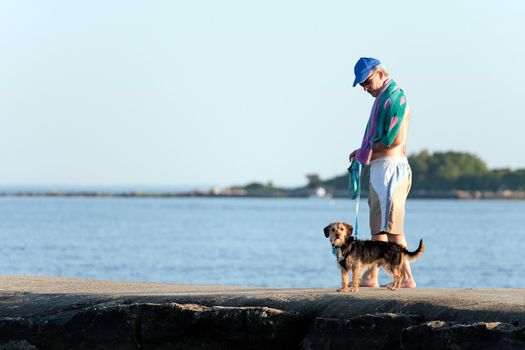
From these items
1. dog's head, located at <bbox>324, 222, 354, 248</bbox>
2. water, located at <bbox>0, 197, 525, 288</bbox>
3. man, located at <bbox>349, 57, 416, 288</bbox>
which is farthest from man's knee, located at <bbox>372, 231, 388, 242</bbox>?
water, located at <bbox>0, 197, 525, 288</bbox>

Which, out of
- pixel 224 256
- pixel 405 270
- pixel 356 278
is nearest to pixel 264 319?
pixel 356 278

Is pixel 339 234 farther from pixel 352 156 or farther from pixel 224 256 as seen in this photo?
pixel 224 256

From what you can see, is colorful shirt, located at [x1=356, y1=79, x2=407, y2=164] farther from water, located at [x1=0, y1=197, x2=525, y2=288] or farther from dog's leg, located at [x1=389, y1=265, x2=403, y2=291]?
water, located at [x1=0, y1=197, x2=525, y2=288]

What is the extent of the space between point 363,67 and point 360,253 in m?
1.74

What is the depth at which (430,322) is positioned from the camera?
10.2 m

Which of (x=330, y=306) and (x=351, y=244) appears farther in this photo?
(x=351, y=244)

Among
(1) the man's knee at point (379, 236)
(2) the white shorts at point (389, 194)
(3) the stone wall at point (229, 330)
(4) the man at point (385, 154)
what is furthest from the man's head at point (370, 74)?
(3) the stone wall at point (229, 330)

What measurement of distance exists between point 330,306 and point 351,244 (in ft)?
3.08

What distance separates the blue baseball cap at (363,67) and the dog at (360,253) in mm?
1405

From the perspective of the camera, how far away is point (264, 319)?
10.9 meters

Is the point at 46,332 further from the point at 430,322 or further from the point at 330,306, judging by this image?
the point at 430,322

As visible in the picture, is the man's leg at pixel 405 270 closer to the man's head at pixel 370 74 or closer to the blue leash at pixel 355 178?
the blue leash at pixel 355 178

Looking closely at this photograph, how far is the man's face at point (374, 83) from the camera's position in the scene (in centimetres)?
1232

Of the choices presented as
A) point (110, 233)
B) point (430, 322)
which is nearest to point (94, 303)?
point (430, 322)
